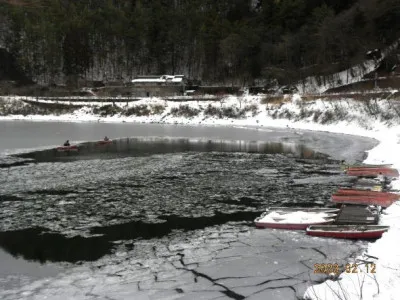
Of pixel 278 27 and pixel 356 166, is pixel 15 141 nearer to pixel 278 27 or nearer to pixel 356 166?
pixel 356 166

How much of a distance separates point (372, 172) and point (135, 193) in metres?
10.7

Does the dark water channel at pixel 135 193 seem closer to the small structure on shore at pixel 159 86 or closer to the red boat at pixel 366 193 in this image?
the red boat at pixel 366 193

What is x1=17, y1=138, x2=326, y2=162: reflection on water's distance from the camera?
28453mm

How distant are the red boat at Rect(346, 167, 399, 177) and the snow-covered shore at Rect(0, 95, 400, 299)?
124 cm

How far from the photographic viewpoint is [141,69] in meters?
93.2

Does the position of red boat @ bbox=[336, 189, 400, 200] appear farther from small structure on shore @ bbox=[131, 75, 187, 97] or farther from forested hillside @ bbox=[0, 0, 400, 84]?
small structure on shore @ bbox=[131, 75, 187, 97]

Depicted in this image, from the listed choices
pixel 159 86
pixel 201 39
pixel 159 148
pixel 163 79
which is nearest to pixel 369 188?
pixel 159 148

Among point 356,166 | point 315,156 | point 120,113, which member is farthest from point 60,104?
point 356,166

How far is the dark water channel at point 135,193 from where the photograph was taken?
1244cm

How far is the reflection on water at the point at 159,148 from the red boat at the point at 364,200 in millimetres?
12230

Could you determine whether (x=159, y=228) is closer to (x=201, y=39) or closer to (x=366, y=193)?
(x=366, y=193)

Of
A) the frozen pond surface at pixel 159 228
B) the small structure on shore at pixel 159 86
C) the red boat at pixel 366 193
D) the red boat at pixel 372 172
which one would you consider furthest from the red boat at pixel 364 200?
the small structure on shore at pixel 159 86

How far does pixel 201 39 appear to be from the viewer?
85.4m
